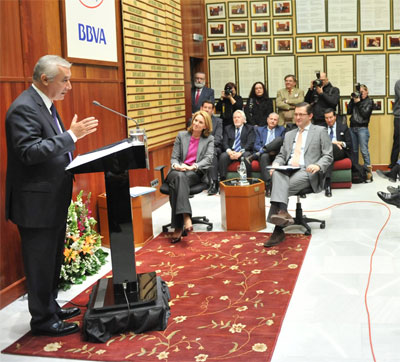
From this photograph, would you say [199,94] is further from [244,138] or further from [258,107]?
[244,138]

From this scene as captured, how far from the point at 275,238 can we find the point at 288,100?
437 cm

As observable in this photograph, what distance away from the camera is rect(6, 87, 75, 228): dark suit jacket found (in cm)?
320

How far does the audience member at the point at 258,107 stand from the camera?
9.12 m

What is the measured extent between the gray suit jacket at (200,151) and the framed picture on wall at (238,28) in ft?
14.4

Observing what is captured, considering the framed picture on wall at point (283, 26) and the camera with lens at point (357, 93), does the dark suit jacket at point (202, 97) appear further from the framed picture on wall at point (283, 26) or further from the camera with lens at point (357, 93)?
the camera with lens at point (357, 93)

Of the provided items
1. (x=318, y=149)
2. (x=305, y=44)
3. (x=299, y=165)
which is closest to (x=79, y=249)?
(x=299, y=165)

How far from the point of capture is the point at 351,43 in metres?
9.74

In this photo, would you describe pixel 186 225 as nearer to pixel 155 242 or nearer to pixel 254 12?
pixel 155 242

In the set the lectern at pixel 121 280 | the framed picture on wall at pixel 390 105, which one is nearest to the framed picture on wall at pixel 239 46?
the framed picture on wall at pixel 390 105

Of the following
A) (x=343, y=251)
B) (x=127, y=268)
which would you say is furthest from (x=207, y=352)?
(x=343, y=251)

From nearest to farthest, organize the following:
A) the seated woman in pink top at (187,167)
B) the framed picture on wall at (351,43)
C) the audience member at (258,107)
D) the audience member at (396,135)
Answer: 1. the seated woman in pink top at (187,167)
2. the audience member at (396,135)
3. the audience member at (258,107)
4. the framed picture on wall at (351,43)

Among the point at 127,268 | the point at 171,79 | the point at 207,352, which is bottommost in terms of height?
the point at 207,352

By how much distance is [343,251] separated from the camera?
516 centimetres

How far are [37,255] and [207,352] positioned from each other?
1.17m
